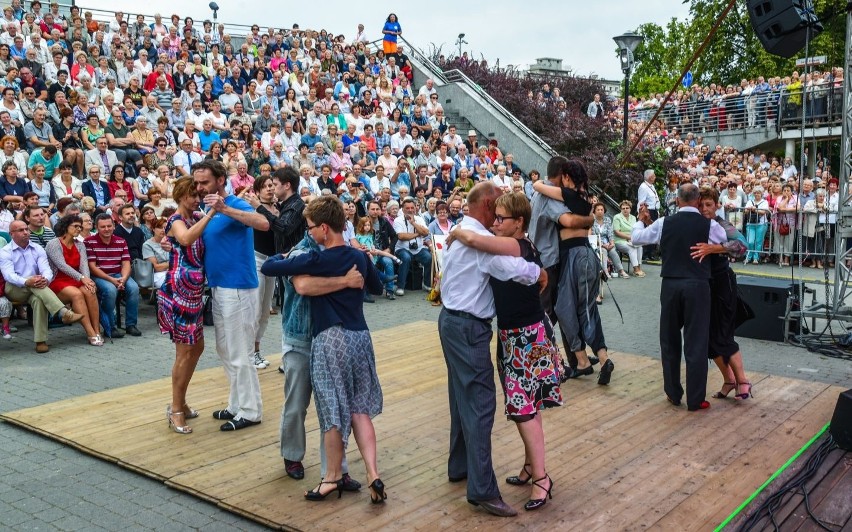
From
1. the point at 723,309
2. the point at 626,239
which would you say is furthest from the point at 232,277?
the point at 626,239

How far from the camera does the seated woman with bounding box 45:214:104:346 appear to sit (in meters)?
8.60

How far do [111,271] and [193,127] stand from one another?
16.1 ft

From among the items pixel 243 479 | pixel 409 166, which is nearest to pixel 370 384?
pixel 243 479

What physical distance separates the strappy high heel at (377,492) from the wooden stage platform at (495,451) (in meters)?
0.06

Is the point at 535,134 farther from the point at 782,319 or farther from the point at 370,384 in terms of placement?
the point at 370,384

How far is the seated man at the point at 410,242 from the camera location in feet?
40.5

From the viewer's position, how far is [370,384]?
14.4ft

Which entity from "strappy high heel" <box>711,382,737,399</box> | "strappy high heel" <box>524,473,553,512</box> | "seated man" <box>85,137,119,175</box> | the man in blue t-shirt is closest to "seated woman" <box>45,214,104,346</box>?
"seated man" <box>85,137,119,175</box>

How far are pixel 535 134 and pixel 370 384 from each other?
1694 cm

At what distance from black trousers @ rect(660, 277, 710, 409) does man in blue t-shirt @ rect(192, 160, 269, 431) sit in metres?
3.00

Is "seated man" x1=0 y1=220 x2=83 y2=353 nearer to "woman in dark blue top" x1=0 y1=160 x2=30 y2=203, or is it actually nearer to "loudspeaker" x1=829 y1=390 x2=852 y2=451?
"woman in dark blue top" x1=0 y1=160 x2=30 y2=203

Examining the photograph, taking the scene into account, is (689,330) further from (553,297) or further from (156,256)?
(156,256)

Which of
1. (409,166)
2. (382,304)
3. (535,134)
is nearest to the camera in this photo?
(382,304)

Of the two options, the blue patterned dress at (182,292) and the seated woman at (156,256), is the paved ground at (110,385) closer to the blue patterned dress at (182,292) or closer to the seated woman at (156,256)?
the seated woman at (156,256)
